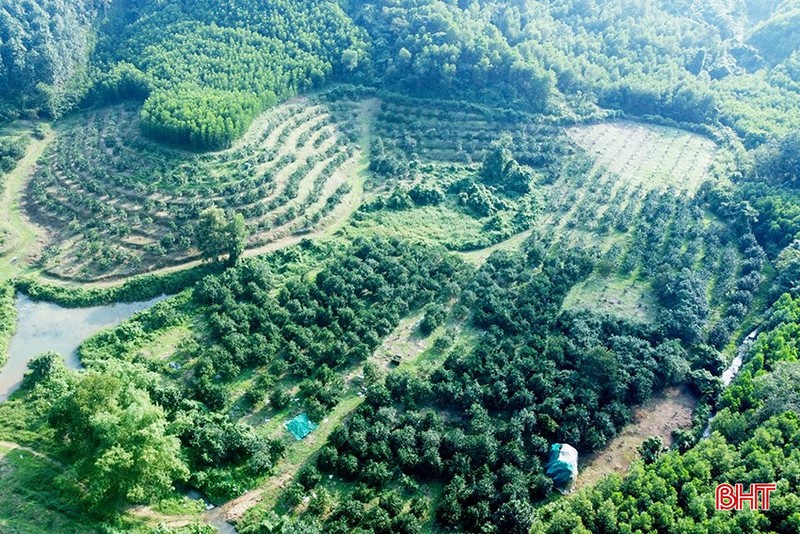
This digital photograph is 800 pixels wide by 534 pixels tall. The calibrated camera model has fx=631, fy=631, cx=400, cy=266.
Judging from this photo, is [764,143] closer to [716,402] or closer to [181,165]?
[716,402]

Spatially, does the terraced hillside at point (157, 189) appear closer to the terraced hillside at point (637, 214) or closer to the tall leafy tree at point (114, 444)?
the tall leafy tree at point (114, 444)

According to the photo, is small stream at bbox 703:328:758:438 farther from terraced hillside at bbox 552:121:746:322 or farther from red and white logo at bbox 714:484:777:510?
red and white logo at bbox 714:484:777:510

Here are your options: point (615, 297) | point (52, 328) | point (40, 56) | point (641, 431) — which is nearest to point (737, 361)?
point (615, 297)

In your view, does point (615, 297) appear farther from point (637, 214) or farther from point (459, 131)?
point (459, 131)

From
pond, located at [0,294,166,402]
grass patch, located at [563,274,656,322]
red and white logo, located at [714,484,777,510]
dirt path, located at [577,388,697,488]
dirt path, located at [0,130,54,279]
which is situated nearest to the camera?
red and white logo, located at [714,484,777,510]

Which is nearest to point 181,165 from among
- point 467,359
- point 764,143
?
point 467,359

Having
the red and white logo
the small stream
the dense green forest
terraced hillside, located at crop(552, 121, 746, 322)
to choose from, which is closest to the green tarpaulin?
the dense green forest
